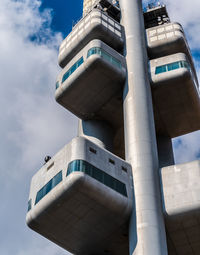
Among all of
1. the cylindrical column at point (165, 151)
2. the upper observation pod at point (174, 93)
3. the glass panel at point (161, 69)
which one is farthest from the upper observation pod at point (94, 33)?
the cylindrical column at point (165, 151)

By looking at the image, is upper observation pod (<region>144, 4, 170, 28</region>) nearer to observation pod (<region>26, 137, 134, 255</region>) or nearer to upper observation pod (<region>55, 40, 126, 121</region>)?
upper observation pod (<region>55, 40, 126, 121</region>)

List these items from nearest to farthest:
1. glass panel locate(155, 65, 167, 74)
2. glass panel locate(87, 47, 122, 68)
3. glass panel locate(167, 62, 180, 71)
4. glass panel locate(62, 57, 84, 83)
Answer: glass panel locate(87, 47, 122, 68) < glass panel locate(167, 62, 180, 71) < glass panel locate(155, 65, 167, 74) < glass panel locate(62, 57, 84, 83)

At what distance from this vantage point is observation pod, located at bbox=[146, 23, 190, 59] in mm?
52688

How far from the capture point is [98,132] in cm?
5259

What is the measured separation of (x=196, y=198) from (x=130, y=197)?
6024mm

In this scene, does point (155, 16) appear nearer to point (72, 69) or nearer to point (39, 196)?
point (72, 69)

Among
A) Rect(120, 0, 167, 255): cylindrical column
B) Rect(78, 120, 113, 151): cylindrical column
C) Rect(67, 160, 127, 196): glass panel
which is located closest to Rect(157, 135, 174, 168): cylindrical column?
Rect(78, 120, 113, 151): cylindrical column

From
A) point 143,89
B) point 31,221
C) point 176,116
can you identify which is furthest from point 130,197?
point 176,116

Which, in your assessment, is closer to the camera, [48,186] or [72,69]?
[48,186]

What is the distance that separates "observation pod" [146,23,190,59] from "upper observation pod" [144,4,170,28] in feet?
20.8

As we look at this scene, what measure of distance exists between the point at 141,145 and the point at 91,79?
1087 cm

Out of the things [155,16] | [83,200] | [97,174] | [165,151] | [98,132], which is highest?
[155,16]

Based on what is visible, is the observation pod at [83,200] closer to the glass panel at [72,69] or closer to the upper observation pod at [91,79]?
the upper observation pod at [91,79]

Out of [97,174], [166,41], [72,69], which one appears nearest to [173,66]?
[166,41]
